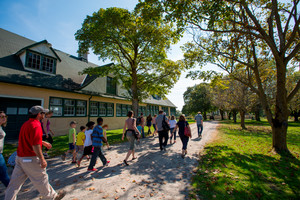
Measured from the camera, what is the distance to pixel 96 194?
3.66 metres

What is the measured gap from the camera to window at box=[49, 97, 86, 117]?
1366cm

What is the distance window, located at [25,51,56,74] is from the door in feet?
10.5

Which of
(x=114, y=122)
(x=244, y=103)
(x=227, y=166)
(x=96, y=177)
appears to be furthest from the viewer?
(x=114, y=122)

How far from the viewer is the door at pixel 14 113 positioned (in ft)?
36.4

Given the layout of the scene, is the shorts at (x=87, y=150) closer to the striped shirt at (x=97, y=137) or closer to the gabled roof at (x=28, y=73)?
the striped shirt at (x=97, y=137)

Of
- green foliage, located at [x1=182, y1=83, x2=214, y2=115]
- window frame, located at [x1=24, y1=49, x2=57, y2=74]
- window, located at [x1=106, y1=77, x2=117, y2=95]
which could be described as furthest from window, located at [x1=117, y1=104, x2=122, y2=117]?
green foliage, located at [x1=182, y1=83, x2=214, y2=115]

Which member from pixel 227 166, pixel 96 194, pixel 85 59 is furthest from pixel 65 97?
pixel 227 166

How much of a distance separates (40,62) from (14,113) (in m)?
4.91

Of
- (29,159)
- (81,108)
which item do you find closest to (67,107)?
(81,108)

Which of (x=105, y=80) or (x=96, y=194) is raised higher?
(x=105, y=80)

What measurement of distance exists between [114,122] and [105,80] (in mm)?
5851

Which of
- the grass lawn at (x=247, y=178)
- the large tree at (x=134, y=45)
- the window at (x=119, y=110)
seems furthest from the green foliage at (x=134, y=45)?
the grass lawn at (x=247, y=178)

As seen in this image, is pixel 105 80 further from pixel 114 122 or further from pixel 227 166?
pixel 227 166

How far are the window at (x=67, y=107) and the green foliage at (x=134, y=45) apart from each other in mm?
3552
